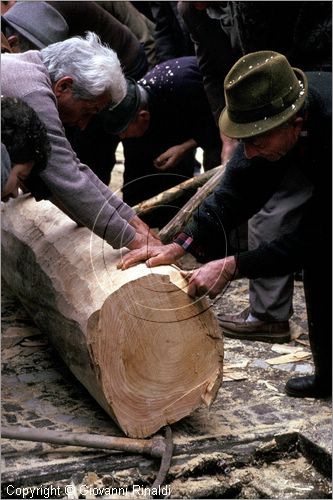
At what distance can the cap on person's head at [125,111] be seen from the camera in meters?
5.68

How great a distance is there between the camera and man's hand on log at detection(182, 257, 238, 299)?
4020 millimetres

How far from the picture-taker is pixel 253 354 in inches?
206

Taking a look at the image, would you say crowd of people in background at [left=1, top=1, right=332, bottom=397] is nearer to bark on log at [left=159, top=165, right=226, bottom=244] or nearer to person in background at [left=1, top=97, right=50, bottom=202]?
person in background at [left=1, top=97, right=50, bottom=202]

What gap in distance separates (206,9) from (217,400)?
2.64 m

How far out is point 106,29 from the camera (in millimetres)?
6590

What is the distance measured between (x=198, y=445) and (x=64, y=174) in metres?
1.37

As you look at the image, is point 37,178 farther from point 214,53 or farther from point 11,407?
point 214,53

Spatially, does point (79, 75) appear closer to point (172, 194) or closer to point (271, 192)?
point (271, 192)

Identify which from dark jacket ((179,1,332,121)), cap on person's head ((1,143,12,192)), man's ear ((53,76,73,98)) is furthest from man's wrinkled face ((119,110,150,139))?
cap on person's head ((1,143,12,192))

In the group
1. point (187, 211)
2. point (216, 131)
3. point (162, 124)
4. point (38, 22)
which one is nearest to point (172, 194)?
point (187, 211)

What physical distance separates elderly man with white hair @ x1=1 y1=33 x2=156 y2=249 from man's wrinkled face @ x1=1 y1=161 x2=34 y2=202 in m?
0.38

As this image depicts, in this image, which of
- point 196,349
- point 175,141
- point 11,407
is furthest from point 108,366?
point 175,141

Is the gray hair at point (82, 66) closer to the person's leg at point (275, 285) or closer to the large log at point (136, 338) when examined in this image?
the large log at point (136, 338)

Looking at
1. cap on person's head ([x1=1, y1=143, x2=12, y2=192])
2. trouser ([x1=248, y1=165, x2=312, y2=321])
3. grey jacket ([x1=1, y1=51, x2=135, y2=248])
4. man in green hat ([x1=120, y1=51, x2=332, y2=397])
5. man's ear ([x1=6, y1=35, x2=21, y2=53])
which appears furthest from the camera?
man's ear ([x1=6, y1=35, x2=21, y2=53])
